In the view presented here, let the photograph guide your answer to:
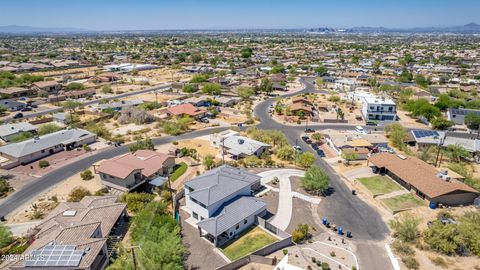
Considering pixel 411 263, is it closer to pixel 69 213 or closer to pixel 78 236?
pixel 78 236

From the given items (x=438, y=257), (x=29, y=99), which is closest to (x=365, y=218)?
(x=438, y=257)

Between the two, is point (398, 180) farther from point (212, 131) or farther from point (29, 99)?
point (29, 99)

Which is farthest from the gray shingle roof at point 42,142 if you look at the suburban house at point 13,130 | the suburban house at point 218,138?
the suburban house at point 218,138

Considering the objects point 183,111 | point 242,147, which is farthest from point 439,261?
point 183,111

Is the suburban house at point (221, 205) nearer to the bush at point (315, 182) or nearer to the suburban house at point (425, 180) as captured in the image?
the bush at point (315, 182)

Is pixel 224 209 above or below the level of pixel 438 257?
above

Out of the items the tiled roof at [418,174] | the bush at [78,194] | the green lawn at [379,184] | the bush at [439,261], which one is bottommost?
the green lawn at [379,184]

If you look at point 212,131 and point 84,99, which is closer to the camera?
point 212,131
